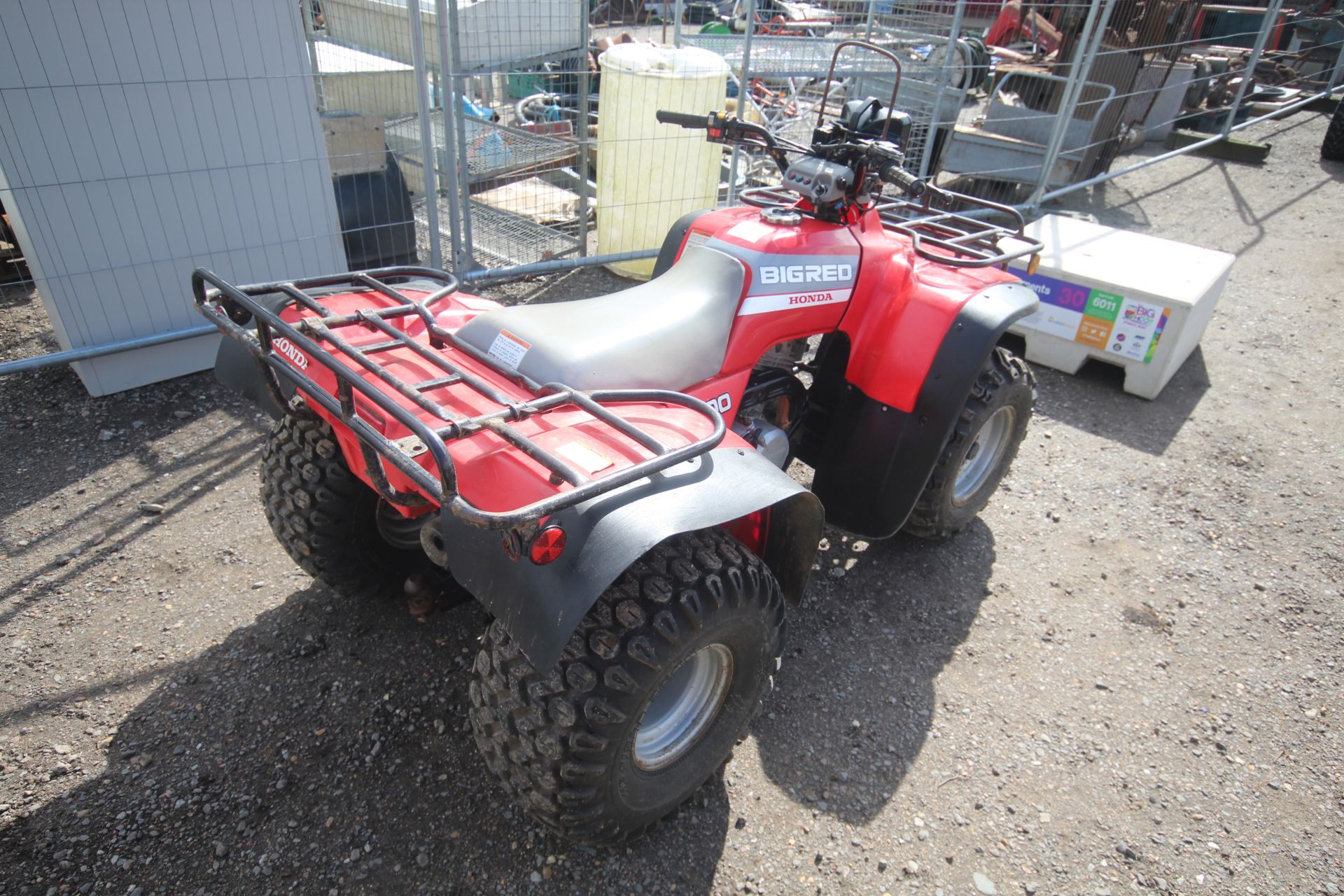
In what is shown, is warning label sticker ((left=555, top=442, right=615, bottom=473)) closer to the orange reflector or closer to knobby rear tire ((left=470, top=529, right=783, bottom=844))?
the orange reflector

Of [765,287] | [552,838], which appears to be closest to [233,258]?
[765,287]

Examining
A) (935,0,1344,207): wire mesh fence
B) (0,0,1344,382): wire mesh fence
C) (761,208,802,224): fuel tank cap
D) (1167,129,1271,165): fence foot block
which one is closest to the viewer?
(761,208,802,224): fuel tank cap

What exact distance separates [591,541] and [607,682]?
1.16 feet

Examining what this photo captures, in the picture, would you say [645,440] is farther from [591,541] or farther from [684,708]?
[684,708]

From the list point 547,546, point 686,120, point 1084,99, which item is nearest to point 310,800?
point 547,546

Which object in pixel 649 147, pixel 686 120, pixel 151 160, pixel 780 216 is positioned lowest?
pixel 649 147

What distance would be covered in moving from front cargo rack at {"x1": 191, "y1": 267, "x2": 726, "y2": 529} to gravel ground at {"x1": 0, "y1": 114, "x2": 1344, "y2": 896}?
0.98m

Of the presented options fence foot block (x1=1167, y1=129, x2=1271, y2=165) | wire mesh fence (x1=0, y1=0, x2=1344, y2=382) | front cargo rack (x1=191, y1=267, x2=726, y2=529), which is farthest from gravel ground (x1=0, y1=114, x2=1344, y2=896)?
fence foot block (x1=1167, y1=129, x2=1271, y2=165)

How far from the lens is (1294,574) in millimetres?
3527

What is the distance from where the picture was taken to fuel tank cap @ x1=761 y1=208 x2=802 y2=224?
2688 mm

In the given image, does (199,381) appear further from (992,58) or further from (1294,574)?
(992,58)

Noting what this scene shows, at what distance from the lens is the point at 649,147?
547 cm

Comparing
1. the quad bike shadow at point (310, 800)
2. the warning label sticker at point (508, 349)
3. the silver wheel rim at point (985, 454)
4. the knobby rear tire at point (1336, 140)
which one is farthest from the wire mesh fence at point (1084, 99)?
the quad bike shadow at point (310, 800)

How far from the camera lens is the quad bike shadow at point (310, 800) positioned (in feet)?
6.75
